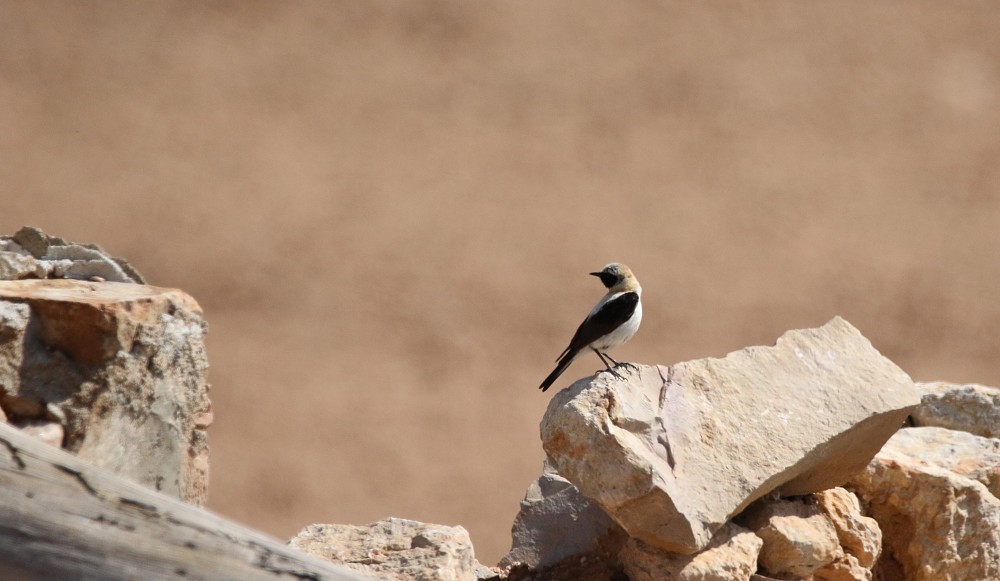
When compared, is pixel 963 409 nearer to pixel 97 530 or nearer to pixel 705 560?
pixel 705 560

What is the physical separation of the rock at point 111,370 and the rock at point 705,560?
1518 mm

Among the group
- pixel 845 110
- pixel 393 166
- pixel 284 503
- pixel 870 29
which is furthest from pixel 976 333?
pixel 284 503

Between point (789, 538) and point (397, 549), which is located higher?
point (789, 538)

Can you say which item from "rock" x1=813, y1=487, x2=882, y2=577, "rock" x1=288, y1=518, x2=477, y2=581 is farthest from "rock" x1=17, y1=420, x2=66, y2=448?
"rock" x1=813, y1=487, x2=882, y2=577

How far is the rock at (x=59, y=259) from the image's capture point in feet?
11.5

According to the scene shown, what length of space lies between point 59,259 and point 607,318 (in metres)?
1.94

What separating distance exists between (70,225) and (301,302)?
2413mm

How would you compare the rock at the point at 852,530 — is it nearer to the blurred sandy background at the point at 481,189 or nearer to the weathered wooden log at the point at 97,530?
the weathered wooden log at the point at 97,530

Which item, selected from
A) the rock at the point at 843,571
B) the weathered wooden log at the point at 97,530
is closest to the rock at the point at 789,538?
the rock at the point at 843,571

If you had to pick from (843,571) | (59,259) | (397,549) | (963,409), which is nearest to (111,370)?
(59,259)

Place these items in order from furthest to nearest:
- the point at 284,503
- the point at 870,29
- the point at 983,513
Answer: the point at 870,29 < the point at 284,503 < the point at 983,513

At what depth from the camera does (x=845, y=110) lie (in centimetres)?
1241

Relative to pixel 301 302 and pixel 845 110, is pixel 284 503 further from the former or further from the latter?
pixel 845 110

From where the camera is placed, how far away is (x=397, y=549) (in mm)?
3707
